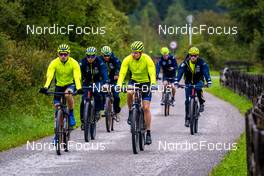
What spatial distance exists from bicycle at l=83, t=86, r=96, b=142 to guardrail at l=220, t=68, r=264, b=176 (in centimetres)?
370

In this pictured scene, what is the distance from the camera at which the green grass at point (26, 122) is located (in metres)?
18.0

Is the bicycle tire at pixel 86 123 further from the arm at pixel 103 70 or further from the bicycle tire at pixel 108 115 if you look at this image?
the bicycle tire at pixel 108 115

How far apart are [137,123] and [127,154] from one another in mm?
662

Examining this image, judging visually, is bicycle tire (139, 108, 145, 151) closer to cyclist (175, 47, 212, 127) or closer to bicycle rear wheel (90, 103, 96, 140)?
bicycle rear wheel (90, 103, 96, 140)

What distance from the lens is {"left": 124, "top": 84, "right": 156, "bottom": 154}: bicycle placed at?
15.2 m

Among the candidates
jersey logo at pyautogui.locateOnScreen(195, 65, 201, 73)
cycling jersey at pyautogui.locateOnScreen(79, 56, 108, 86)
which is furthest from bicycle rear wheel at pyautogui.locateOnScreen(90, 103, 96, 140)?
jersey logo at pyautogui.locateOnScreen(195, 65, 201, 73)

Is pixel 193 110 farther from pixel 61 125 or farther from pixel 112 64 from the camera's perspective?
pixel 61 125

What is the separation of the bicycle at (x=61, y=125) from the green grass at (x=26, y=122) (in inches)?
55.6

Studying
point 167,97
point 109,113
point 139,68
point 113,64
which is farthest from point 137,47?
point 167,97

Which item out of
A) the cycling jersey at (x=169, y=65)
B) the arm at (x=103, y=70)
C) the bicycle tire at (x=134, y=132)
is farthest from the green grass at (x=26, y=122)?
the cycling jersey at (x=169, y=65)

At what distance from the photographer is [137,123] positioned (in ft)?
50.6

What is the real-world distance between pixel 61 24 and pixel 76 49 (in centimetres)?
128

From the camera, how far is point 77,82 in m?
16.0

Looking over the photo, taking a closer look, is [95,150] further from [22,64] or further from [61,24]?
[61,24]
